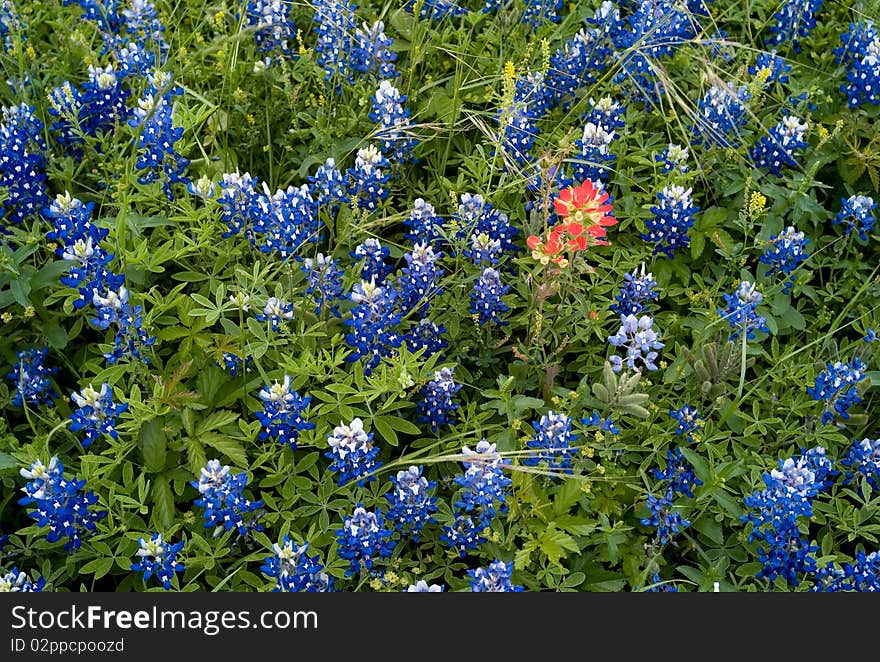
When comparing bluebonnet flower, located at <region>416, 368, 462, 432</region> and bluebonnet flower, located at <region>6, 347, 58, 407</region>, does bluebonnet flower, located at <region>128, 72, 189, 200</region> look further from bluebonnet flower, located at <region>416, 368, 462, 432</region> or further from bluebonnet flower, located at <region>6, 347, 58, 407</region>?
bluebonnet flower, located at <region>416, 368, 462, 432</region>

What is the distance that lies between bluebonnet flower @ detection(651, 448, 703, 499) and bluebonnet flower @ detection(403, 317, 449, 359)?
0.81m

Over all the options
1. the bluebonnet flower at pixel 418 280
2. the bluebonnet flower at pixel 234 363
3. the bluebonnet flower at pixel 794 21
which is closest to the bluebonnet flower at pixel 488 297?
the bluebonnet flower at pixel 418 280

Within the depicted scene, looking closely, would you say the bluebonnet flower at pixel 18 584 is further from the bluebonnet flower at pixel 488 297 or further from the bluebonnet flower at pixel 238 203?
the bluebonnet flower at pixel 488 297

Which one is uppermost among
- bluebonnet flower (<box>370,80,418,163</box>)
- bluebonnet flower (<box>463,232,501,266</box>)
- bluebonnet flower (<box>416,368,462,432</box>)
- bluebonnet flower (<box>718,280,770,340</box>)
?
bluebonnet flower (<box>370,80,418,163</box>)

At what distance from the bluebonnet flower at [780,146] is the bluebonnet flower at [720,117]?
0.11 meters

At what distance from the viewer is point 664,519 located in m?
2.95

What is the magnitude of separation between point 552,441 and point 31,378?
1.68 meters

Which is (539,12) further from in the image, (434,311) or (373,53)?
(434,311)

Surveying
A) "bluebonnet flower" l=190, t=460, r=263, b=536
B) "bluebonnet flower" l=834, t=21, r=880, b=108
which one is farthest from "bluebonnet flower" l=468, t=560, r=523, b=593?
"bluebonnet flower" l=834, t=21, r=880, b=108

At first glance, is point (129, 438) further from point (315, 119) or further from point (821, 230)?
point (821, 230)

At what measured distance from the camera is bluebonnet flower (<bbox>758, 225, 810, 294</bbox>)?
343 cm

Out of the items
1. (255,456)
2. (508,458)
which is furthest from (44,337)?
(508,458)

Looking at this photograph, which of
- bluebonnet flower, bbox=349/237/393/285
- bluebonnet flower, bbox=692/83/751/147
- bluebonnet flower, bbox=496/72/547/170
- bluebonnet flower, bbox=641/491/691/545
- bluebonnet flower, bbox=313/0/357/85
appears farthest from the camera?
bluebonnet flower, bbox=313/0/357/85

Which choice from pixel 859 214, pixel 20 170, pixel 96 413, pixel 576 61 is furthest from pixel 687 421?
pixel 20 170
